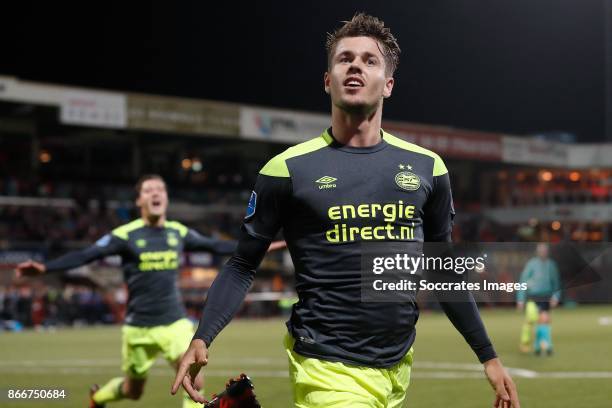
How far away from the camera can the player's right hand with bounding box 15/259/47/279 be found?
8039 mm

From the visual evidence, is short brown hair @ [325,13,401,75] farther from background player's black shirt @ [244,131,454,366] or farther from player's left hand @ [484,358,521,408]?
player's left hand @ [484,358,521,408]

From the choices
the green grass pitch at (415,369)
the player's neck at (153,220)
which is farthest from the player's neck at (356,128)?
the green grass pitch at (415,369)

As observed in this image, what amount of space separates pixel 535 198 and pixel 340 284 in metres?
67.4

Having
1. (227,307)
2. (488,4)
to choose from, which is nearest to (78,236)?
(488,4)

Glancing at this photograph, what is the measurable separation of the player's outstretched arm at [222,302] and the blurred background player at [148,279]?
5.01 meters

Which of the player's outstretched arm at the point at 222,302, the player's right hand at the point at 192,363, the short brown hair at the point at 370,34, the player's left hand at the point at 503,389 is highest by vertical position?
the short brown hair at the point at 370,34

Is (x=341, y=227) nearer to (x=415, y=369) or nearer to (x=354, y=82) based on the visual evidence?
(x=354, y=82)

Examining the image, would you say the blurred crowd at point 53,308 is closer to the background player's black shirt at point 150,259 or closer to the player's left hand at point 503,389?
the background player's black shirt at point 150,259

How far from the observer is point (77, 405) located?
1053cm

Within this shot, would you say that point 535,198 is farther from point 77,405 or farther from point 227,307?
point 227,307

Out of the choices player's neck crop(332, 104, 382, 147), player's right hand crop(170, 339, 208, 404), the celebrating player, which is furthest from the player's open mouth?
player's right hand crop(170, 339, 208, 404)

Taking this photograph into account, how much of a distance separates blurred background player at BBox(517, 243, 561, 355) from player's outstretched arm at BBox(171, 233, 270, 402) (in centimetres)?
879

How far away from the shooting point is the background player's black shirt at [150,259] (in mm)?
9156

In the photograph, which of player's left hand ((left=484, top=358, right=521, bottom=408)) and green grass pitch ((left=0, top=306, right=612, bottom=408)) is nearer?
player's left hand ((left=484, top=358, right=521, bottom=408))
